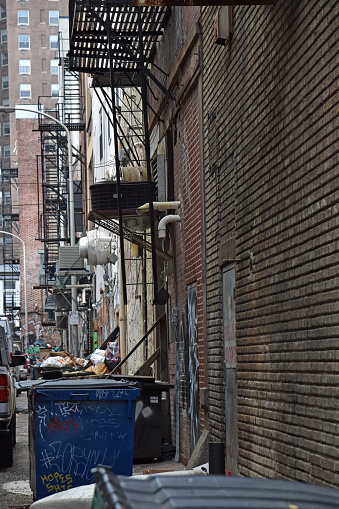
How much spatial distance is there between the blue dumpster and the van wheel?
4210 millimetres

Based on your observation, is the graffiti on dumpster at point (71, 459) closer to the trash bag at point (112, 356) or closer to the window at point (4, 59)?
the trash bag at point (112, 356)

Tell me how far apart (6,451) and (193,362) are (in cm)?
333

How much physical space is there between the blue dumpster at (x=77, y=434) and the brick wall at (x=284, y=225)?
1.25 metres

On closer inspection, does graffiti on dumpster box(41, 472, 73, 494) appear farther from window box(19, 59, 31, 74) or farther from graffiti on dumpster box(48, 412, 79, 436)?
window box(19, 59, 31, 74)

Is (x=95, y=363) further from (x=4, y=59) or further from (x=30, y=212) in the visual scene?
(x=4, y=59)

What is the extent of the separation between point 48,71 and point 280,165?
119786mm

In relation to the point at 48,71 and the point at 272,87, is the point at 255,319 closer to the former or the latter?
the point at 272,87

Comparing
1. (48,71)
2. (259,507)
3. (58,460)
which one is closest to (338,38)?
(259,507)

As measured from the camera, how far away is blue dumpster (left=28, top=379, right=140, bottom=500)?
8789mm

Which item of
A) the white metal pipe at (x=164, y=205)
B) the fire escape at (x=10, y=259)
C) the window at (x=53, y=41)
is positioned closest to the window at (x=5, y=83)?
the window at (x=53, y=41)

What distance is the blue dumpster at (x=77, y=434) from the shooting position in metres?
8.79

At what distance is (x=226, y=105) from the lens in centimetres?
957

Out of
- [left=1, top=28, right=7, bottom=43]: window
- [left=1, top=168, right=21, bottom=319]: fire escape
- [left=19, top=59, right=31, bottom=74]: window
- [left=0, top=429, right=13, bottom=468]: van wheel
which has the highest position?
[left=1, top=28, right=7, bottom=43]: window

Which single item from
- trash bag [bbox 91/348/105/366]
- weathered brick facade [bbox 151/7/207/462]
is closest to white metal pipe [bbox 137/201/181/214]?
weathered brick facade [bbox 151/7/207/462]
